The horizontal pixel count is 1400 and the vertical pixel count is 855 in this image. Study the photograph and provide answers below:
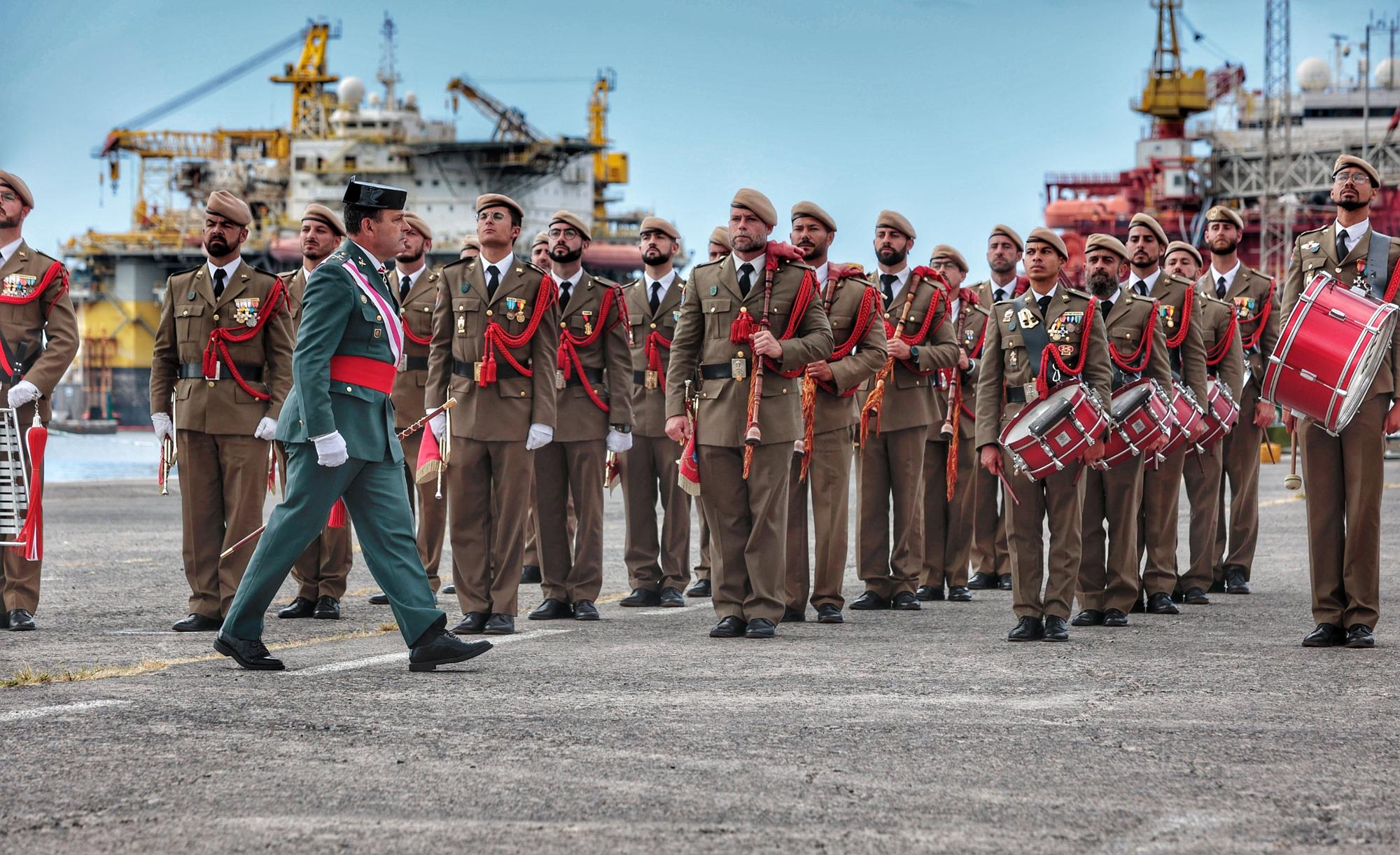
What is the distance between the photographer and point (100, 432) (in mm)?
69812

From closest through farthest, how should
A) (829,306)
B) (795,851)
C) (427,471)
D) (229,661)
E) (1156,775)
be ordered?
(795,851) < (1156,775) < (229,661) < (427,471) < (829,306)

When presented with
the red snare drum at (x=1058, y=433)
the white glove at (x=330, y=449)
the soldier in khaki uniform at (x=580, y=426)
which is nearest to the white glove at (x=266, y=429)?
the soldier in khaki uniform at (x=580, y=426)

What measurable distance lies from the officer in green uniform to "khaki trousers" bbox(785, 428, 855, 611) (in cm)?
249

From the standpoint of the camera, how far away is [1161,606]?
9633mm

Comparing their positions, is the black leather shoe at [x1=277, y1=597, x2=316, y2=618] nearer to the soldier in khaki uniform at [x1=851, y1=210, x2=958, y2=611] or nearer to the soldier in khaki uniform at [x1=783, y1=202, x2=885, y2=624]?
the soldier in khaki uniform at [x1=783, y1=202, x2=885, y2=624]

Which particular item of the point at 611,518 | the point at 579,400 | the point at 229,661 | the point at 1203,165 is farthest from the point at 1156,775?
the point at 1203,165

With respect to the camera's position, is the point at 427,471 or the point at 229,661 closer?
the point at 229,661

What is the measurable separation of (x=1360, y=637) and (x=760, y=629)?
8.86ft

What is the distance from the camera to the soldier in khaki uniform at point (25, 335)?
841 centimetres

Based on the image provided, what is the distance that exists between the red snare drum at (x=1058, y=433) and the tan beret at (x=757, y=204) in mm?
1562

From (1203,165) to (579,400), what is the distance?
2557 inches

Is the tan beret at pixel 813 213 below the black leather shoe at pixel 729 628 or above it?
above

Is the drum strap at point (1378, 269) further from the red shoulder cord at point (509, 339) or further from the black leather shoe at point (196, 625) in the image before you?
the black leather shoe at point (196, 625)

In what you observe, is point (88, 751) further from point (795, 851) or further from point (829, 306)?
point (829, 306)
